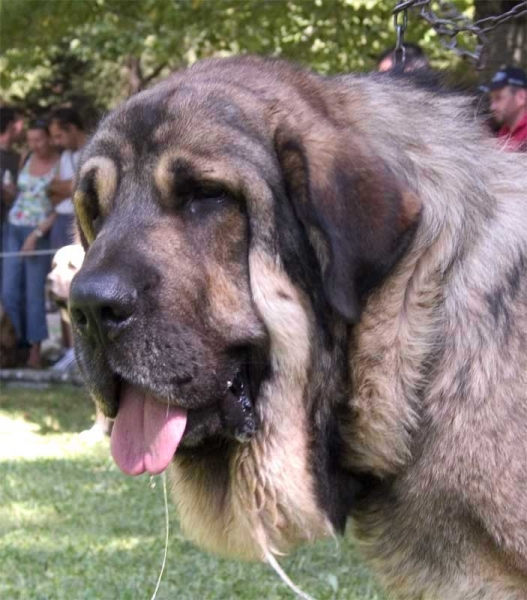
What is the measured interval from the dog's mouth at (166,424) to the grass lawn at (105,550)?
175cm

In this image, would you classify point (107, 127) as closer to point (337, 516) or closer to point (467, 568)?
point (337, 516)

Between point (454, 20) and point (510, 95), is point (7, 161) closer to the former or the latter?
point (510, 95)

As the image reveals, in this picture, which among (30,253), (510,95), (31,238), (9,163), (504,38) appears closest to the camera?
(510,95)

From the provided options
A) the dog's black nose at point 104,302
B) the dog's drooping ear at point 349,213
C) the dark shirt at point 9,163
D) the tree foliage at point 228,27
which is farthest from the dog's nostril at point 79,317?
the dark shirt at point 9,163

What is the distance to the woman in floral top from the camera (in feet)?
37.6

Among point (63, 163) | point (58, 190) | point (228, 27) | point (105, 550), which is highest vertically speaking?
point (228, 27)

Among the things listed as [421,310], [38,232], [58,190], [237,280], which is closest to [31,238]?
[38,232]

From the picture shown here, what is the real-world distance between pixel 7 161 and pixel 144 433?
1076 cm

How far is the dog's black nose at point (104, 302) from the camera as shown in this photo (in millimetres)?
2680

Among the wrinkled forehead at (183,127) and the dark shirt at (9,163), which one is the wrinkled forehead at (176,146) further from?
the dark shirt at (9,163)

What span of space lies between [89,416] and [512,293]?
7.60 metres

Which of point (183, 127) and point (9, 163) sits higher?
point (183, 127)

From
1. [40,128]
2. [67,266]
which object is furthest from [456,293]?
[40,128]

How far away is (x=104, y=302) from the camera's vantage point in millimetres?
2682
